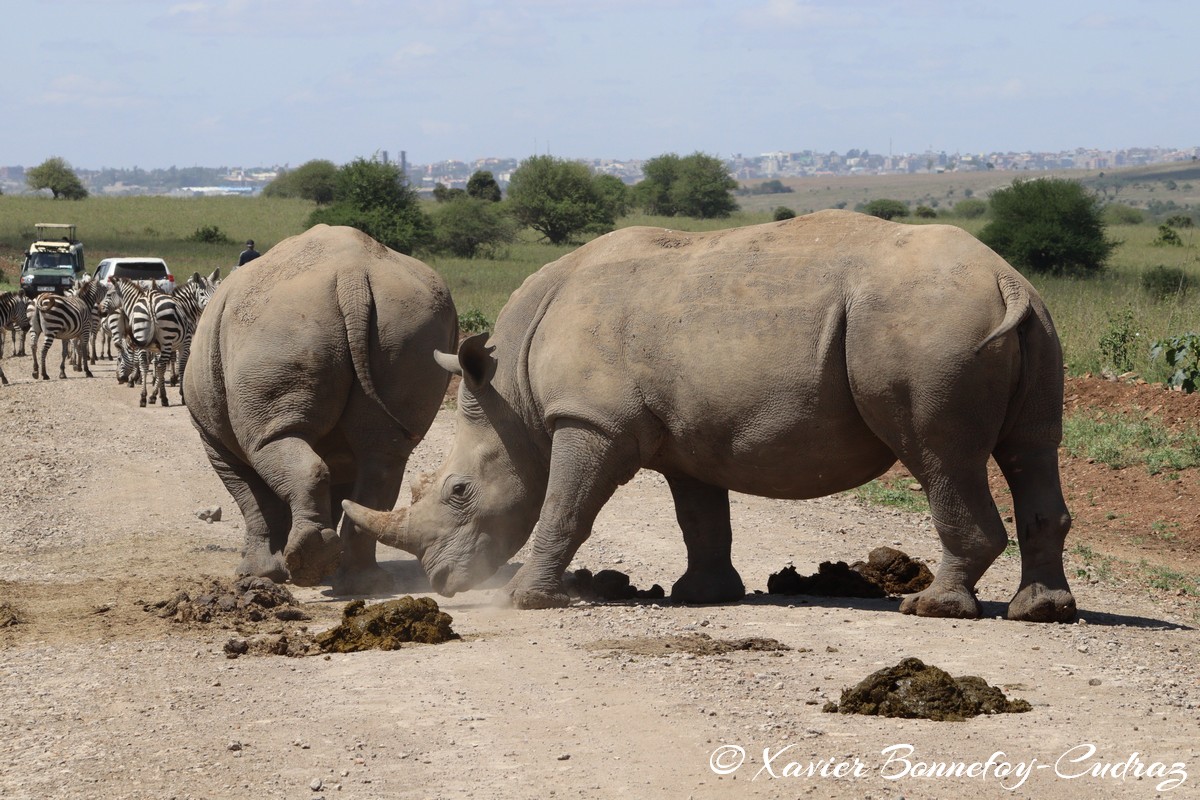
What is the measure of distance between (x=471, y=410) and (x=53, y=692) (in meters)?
3.03

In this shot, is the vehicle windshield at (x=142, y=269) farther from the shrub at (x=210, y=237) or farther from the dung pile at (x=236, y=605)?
the dung pile at (x=236, y=605)

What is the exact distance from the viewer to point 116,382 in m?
25.8

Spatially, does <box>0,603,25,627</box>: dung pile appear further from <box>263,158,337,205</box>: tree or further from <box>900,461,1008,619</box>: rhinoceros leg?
<box>263,158,337,205</box>: tree

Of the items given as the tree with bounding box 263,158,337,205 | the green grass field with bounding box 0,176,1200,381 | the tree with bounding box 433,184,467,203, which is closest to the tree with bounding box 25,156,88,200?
the green grass field with bounding box 0,176,1200,381

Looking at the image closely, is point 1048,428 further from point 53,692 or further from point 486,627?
point 53,692

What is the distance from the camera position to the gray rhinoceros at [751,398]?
7473mm

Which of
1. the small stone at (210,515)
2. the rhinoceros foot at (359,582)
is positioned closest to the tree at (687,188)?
the small stone at (210,515)

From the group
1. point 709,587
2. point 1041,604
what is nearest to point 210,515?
point 709,587

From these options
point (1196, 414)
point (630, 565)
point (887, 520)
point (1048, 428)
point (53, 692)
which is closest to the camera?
point (53, 692)

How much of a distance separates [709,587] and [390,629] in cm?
204

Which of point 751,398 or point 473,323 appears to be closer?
point 751,398

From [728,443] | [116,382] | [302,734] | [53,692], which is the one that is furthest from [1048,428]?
[116,382]

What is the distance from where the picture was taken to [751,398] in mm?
7875

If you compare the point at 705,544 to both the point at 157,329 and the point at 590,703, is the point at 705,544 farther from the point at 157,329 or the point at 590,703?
the point at 157,329
